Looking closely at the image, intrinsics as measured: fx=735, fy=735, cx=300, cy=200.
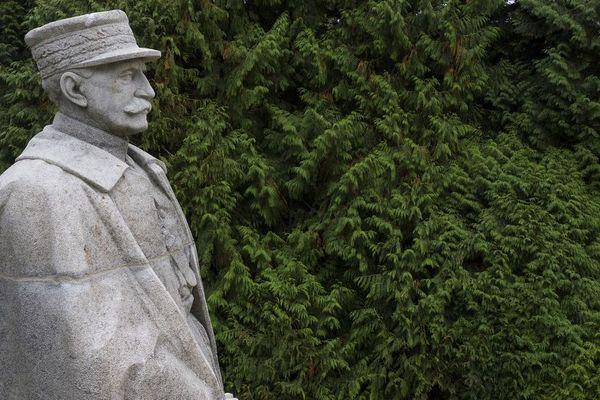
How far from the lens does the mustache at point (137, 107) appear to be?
2607 millimetres

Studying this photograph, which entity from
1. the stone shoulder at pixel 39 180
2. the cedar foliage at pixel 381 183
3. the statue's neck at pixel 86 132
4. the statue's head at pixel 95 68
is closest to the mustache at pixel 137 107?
the statue's head at pixel 95 68

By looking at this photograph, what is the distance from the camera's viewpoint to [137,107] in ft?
8.63

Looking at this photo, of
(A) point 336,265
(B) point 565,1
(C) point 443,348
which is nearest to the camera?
(C) point 443,348

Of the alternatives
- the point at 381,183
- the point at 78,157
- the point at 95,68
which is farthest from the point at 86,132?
the point at 381,183

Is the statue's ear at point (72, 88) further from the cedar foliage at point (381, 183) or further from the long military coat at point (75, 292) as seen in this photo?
the cedar foliage at point (381, 183)

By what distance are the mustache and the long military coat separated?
7.5 inches

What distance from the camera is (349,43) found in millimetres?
7621

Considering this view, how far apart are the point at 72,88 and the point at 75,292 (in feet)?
2.34

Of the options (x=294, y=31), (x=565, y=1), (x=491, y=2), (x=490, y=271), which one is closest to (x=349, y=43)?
(x=294, y=31)

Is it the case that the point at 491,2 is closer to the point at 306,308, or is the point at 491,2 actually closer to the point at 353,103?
the point at 353,103

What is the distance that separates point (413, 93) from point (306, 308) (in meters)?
2.39

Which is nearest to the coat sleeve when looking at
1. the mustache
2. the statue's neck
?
the statue's neck

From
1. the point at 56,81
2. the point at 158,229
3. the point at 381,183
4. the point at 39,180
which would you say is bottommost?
the point at 381,183

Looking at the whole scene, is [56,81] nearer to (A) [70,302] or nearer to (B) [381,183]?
(A) [70,302]
